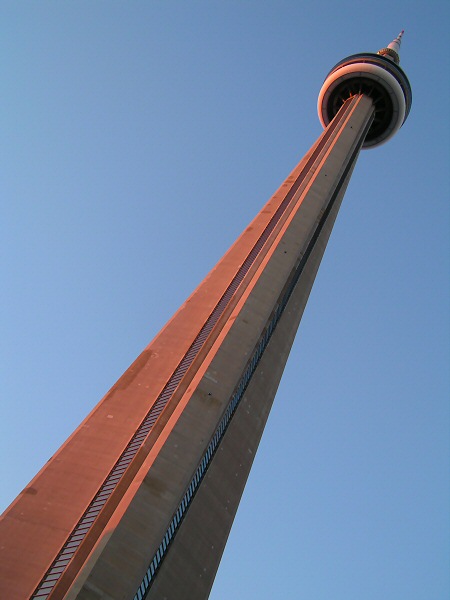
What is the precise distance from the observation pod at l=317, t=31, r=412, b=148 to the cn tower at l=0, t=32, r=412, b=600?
13.5 m

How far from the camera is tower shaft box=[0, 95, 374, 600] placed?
24.2ft

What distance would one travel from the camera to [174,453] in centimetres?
812

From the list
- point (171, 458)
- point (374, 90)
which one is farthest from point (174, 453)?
point (374, 90)

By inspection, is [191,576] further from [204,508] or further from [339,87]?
[339,87]

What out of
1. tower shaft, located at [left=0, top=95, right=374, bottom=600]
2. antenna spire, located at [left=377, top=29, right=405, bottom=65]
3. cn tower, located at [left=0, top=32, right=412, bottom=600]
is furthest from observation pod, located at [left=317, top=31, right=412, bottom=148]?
tower shaft, located at [left=0, top=95, right=374, bottom=600]

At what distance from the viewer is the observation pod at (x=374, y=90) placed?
31.2 m

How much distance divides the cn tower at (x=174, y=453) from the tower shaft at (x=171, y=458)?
→ 2cm

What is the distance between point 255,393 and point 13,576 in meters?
7.34

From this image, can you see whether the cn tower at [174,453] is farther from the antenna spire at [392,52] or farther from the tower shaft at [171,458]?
the antenna spire at [392,52]

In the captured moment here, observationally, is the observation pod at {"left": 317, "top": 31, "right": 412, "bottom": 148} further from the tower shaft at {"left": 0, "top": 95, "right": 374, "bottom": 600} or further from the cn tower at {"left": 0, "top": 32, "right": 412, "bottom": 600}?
the tower shaft at {"left": 0, "top": 95, "right": 374, "bottom": 600}

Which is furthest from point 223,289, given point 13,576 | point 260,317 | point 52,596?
point 52,596

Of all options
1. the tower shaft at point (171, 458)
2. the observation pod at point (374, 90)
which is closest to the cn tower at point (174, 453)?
the tower shaft at point (171, 458)

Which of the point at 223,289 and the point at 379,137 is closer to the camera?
the point at 223,289

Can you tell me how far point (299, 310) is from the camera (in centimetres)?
1889
